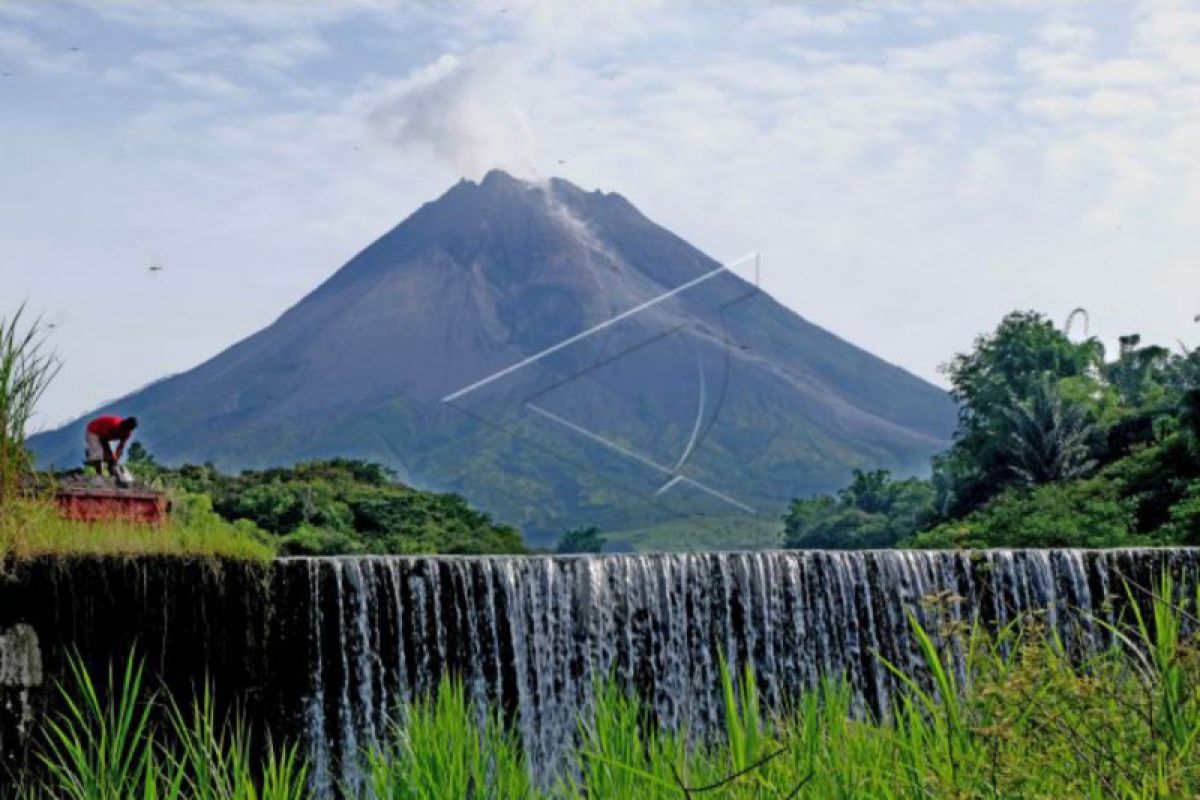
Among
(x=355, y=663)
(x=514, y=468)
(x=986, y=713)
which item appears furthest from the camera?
(x=514, y=468)

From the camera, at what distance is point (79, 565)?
10203 mm

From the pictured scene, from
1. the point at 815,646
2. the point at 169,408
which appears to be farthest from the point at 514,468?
the point at 815,646

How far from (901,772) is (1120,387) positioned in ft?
149

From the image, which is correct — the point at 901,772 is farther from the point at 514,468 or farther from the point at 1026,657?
the point at 514,468

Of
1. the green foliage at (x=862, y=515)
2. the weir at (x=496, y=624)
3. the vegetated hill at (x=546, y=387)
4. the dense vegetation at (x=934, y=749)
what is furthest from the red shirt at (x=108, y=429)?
the vegetated hill at (x=546, y=387)

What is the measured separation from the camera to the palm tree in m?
35.0

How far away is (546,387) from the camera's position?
147000 mm

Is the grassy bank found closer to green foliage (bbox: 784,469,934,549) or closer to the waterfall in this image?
the waterfall

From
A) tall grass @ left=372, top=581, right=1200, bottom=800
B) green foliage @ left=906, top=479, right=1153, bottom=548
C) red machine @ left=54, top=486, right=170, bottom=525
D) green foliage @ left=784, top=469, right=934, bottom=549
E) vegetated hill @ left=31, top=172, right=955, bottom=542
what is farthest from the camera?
vegetated hill @ left=31, top=172, right=955, bottom=542

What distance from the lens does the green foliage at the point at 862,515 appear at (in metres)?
56.4

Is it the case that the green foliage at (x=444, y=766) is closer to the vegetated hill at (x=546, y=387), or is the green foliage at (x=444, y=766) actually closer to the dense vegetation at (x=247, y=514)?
the dense vegetation at (x=247, y=514)

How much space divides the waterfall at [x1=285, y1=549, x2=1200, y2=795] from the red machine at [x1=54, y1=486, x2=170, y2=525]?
46.4 inches

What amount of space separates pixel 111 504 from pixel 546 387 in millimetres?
135464

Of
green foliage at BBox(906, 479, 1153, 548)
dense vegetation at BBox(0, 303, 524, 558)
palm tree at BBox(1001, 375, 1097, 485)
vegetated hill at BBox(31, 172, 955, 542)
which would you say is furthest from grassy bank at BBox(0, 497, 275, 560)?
vegetated hill at BBox(31, 172, 955, 542)
